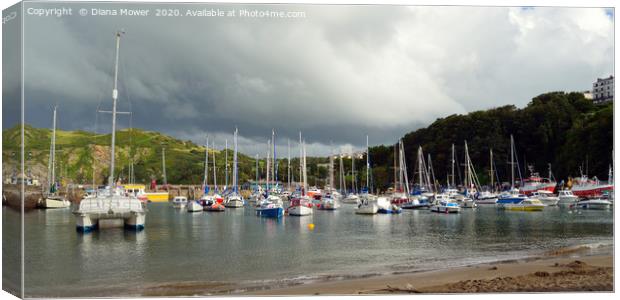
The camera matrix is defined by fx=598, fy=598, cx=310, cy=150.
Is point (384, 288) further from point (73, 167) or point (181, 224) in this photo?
point (73, 167)

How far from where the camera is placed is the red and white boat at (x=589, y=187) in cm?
6050

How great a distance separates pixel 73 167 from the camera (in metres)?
100

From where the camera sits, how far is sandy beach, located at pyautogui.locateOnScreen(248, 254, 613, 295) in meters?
15.0

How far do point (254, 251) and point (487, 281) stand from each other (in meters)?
13.6

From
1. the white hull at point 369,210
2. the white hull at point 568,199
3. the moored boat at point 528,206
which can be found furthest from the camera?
the white hull at point 568,199

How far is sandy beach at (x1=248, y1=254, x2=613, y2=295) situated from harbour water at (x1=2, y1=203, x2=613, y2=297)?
1.77 meters

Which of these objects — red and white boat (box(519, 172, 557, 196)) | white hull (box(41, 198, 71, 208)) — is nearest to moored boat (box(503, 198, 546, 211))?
red and white boat (box(519, 172, 557, 196))

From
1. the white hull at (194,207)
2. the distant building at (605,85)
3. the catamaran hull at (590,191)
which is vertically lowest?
the white hull at (194,207)

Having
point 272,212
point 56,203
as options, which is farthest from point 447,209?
point 56,203

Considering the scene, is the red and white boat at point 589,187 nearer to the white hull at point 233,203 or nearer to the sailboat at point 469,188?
the sailboat at point 469,188

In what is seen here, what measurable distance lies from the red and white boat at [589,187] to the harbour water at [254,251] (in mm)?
17572

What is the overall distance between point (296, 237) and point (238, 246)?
211 inches

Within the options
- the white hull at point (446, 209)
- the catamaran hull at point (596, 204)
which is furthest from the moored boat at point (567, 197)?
the white hull at point (446, 209)

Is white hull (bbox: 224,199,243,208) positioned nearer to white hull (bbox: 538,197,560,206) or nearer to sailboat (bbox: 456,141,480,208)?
sailboat (bbox: 456,141,480,208)
